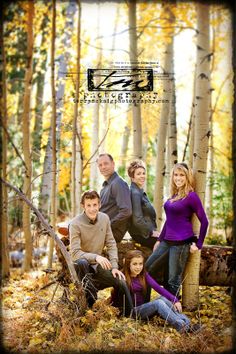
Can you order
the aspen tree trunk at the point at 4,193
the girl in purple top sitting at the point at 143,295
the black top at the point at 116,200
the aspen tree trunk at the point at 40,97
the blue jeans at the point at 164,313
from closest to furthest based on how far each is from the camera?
the blue jeans at the point at 164,313 → the girl in purple top sitting at the point at 143,295 → the black top at the point at 116,200 → the aspen tree trunk at the point at 4,193 → the aspen tree trunk at the point at 40,97

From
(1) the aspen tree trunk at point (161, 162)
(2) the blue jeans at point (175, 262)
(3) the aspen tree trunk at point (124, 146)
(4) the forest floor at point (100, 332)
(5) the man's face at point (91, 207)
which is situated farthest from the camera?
(3) the aspen tree trunk at point (124, 146)

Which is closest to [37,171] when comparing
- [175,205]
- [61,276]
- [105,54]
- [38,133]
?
[38,133]

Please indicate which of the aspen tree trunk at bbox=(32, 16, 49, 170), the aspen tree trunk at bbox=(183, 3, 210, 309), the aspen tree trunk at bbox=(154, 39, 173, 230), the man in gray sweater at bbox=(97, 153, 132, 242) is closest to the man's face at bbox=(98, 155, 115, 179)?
the man in gray sweater at bbox=(97, 153, 132, 242)

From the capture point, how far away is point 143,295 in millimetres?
3537

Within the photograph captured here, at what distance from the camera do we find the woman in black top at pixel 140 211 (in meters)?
3.92

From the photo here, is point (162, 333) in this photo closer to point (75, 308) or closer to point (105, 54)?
point (75, 308)

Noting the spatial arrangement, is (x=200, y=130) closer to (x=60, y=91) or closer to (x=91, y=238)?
(x=91, y=238)

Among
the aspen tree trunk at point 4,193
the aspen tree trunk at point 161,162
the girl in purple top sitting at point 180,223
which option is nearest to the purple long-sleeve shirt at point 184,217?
the girl in purple top sitting at point 180,223

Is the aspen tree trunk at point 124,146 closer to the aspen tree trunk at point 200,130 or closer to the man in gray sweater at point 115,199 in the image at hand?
the man in gray sweater at point 115,199

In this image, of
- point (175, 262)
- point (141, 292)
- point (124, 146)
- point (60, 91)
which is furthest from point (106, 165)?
point (124, 146)

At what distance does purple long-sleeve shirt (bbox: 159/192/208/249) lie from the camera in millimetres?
3533

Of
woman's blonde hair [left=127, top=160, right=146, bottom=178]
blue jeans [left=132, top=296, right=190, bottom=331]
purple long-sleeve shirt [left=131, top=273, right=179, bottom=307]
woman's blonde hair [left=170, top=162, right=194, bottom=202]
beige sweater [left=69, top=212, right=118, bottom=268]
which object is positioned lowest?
blue jeans [left=132, top=296, right=190, bottom=331]

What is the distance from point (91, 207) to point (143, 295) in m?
0.93

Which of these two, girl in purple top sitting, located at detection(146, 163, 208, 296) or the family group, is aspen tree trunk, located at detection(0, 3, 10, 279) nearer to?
the family group
